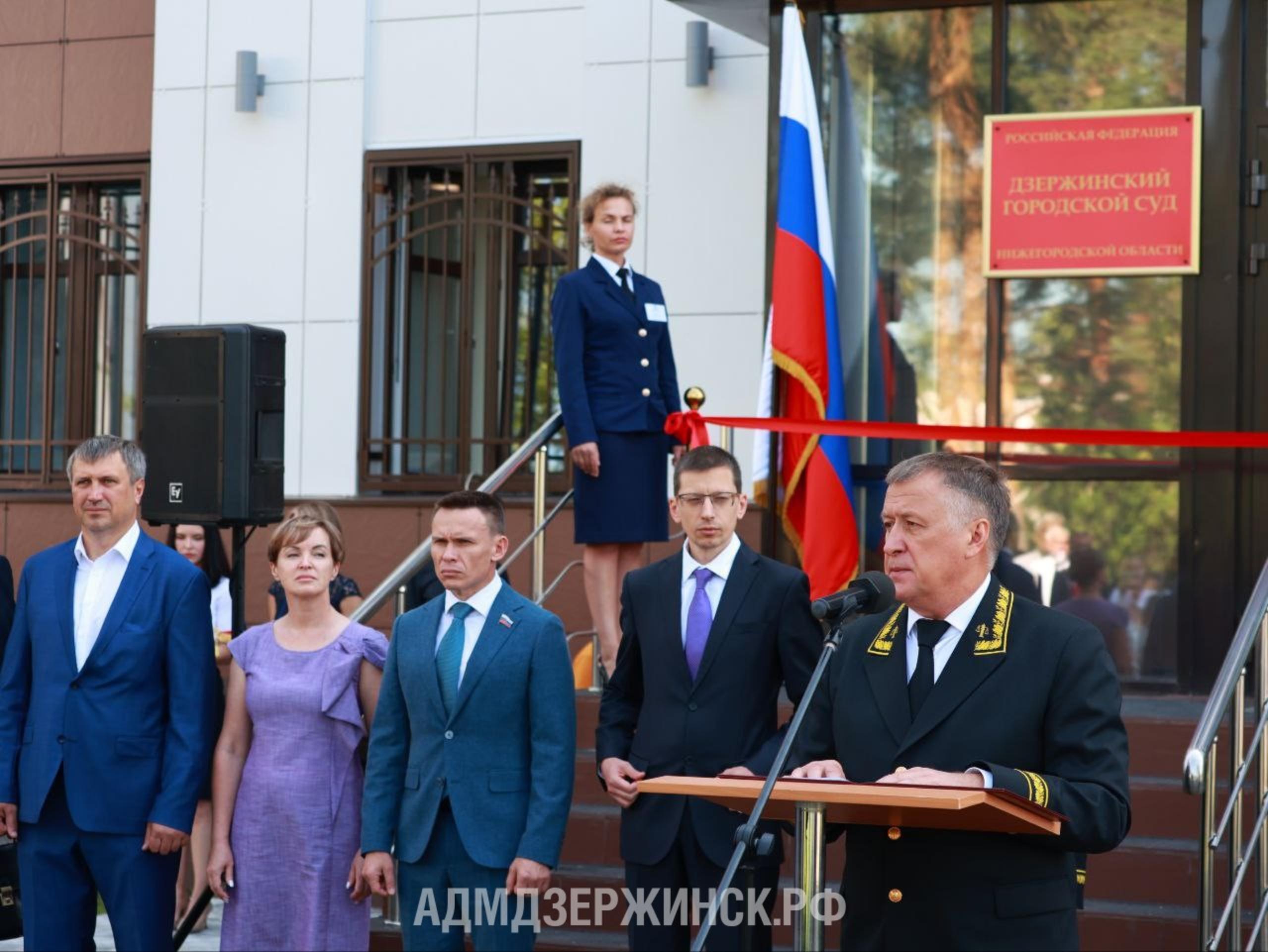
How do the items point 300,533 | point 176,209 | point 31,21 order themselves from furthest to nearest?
point 31,21 → point 176,209 → point 300,533

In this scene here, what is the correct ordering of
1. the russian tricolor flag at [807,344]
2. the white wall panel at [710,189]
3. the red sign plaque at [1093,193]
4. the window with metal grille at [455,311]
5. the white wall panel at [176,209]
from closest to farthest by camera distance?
1. the russian tricolor flag at [807,344]
2. the red sign plaque at [1093,193]
3. the white wall panel at [710,189]
4. the window with metal grille at [455,311]
5. the white wall panel at [176,209]

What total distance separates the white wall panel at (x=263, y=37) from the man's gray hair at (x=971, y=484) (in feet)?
25.6

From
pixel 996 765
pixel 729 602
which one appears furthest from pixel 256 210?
pixel 996 765

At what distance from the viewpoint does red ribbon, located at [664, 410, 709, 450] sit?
24.1 feet

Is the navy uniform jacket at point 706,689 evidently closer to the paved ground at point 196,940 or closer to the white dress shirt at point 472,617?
the white dress shirt at point 472,617

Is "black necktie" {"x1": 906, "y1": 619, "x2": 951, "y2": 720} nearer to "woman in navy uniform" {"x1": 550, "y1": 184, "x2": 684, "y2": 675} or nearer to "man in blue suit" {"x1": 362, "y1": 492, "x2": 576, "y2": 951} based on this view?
"man in blue suit" {"x1": 362, "y1": 492, "x2": 576, "y2": 951}

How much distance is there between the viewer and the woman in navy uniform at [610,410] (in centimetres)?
725

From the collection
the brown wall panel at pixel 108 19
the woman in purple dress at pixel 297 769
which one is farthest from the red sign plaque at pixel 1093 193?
the brown wall panel at pixel 108 19

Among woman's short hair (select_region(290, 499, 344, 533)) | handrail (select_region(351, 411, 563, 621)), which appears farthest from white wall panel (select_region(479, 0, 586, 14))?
woman's short hair (select_region(290, 499, 344, 533))

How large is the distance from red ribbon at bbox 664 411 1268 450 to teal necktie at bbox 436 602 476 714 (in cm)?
203

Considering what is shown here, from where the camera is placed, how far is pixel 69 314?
1183 cm

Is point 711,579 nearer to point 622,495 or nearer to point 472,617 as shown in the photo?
point 472,617

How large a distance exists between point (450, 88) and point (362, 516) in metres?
2.50

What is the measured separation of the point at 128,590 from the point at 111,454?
426 millimetres
